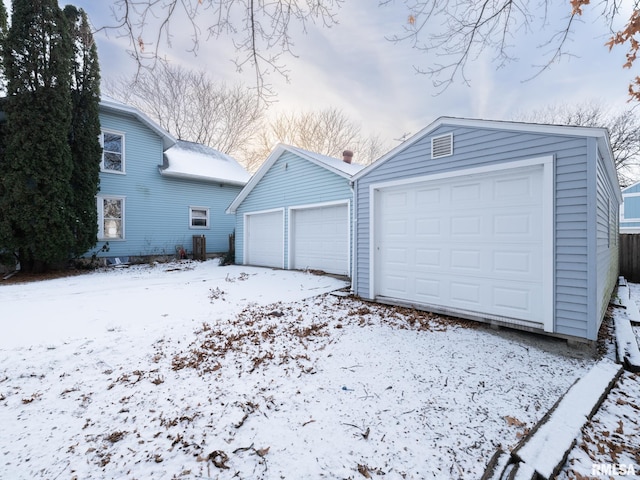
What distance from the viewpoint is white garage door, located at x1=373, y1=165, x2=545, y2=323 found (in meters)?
4.30

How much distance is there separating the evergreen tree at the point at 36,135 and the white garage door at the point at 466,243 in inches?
377

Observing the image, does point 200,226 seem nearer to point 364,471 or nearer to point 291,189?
point 291,189

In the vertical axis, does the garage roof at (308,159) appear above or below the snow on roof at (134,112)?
below

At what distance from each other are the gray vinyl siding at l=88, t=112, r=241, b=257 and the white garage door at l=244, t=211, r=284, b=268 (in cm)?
335

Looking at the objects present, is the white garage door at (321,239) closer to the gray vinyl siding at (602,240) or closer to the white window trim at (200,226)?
the gray vinyl siding at (602,240)

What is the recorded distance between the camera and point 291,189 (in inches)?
403

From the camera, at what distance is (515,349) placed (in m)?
3.88

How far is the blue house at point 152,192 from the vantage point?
11.5 metres

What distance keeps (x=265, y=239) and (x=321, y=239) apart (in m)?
2.95

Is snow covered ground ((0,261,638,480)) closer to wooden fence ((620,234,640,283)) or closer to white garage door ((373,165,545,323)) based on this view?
white garage door ((373,165,545,323))

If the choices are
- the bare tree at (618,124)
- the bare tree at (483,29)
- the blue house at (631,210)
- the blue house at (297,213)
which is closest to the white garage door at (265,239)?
the blue house at (297,213)

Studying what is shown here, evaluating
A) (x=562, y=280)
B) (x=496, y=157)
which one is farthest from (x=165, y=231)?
(x=562, y=280)

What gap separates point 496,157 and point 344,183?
4559mm

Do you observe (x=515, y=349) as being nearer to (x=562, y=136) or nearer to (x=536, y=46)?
(x=562, y=136)
